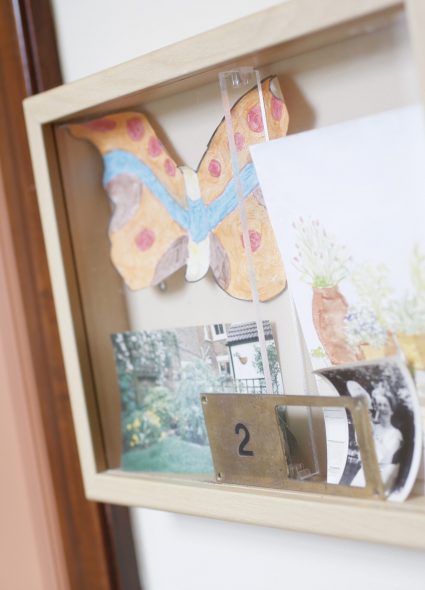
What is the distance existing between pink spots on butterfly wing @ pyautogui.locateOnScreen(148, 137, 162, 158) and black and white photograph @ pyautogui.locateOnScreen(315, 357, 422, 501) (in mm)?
196

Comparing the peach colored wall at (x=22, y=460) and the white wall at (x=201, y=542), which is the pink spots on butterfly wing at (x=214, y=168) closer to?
the white wall at (x=201, y=542)

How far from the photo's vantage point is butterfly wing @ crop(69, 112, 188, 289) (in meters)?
0.56

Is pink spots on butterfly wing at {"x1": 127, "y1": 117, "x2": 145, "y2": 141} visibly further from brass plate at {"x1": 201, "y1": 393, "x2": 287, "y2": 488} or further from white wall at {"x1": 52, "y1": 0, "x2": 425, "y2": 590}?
brass plate at {"x1": 201, "y1": 393, "x2": 287, "y2": 488}

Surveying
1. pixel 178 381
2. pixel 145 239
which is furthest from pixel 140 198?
pixel 178 381

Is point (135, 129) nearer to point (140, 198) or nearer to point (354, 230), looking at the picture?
point (140, 198)

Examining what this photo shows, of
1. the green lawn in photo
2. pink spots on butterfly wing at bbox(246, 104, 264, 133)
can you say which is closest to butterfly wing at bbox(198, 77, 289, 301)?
pink spots on butterfly wing at bbox(246, 104, 264, 133)

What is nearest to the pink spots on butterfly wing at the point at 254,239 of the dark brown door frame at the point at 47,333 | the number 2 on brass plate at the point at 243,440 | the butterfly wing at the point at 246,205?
the butterfly wing at the point at 246,205

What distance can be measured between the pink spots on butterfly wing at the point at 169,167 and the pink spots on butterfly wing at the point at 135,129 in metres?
0.03

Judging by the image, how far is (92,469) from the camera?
0.61m

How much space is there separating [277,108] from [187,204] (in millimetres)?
95

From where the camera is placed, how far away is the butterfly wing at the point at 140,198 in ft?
1.84

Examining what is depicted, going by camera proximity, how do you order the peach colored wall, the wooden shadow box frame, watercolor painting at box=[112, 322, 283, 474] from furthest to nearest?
the peach colored wall, watercolor painting at box=[112, 322, 283, 474], the wooden shadow box frame

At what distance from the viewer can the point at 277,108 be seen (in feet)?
1.62

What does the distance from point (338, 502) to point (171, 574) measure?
0.22 metres
